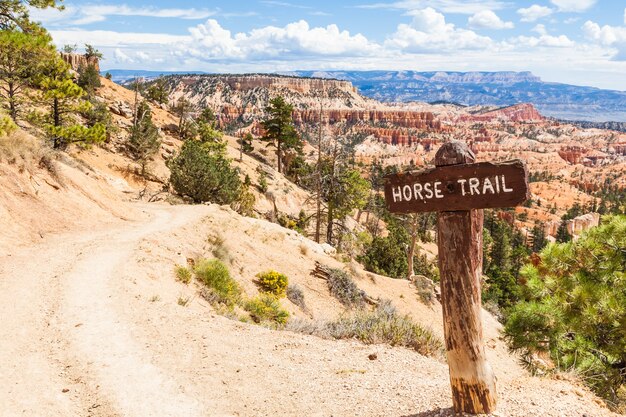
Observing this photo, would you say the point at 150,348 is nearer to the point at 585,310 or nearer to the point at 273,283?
the point at 585,310

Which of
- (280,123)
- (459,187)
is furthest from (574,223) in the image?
(459,187)

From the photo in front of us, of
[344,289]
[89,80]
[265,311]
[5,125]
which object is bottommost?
[344,289]

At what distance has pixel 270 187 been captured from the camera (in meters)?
46.2

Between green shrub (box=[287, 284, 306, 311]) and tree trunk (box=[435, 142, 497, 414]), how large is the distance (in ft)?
39.7

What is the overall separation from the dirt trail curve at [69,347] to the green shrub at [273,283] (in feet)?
17.4

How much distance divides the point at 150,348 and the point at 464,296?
5774 millimetres

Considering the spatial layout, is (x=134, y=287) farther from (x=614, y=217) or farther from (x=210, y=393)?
(x=614, y=217)

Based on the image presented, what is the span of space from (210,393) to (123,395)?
126 cm

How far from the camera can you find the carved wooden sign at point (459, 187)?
475cm

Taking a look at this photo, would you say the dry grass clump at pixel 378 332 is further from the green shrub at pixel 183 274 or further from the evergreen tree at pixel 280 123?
the evergreen tree at pixel 280 123

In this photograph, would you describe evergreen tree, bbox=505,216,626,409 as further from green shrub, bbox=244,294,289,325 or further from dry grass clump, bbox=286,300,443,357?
green shrub, bbox=244,294,289,325

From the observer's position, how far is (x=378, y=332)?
9.72m

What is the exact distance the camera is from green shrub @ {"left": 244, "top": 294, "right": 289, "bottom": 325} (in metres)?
12.7

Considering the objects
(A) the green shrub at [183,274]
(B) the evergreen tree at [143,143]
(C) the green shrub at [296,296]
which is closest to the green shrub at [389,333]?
(A) the green shrub at [183,274]
